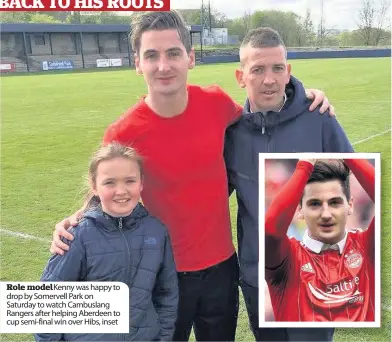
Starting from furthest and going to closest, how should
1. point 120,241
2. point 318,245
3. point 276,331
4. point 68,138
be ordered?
1. point 68,138
2. point 276,331
3. point 318,245
4. point 120,241

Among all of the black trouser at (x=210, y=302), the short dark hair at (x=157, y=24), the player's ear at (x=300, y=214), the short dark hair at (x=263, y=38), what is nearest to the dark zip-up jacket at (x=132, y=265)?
the black trouser at (x=210, y=302)

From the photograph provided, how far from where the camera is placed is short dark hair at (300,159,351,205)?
1.54 meters

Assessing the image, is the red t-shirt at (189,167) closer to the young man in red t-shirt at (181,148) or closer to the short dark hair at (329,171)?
the young man in red t-shirt at (181,148)

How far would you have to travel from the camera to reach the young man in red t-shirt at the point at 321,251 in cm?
156

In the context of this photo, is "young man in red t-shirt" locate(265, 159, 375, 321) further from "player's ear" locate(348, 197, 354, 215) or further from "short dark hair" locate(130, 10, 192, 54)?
"short dark hair" locate(130, 10, 192, 54)

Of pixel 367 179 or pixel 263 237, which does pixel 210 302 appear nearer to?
pixel 263 237

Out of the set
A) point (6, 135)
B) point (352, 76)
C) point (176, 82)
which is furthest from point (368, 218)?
point (352, 76)

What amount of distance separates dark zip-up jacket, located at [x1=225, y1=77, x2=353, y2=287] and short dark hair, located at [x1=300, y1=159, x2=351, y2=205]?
56 millimetres

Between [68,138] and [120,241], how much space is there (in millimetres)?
6240

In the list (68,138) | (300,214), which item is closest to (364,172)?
(300,214)

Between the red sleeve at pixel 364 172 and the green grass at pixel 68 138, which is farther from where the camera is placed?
the green grass at pixel 68 138

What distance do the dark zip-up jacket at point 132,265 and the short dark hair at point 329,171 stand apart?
1.69 ft

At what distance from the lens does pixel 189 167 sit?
158cm

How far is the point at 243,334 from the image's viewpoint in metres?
2.28
